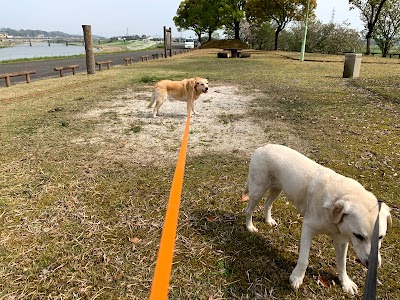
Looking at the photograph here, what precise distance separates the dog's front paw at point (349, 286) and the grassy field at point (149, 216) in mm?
56

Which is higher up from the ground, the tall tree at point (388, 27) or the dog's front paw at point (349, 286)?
the tall tree at point (388, 27)

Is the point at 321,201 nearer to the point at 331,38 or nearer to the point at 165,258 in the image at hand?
the point at 165,258

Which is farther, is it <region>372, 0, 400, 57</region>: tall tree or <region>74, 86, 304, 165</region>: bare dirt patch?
<region>372, 0, 400, 57</region>: tall tree

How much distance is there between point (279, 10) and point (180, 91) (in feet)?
135

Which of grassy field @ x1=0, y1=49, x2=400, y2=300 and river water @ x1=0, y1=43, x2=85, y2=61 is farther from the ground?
river water @ x1=0, y1=43, x2=85, y2=61

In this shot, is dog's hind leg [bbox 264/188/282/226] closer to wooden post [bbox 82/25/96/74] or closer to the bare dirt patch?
the bare dirt patch

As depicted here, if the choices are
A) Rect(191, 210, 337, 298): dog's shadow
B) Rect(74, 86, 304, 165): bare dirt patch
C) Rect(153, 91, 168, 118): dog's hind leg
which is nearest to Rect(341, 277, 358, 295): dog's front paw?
Rect(191, 210, 337, 298): dog's shadow

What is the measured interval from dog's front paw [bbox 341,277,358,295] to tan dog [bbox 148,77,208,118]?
5950 mm

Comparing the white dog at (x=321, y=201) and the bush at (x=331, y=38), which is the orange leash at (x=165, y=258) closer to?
the white dog at (x=321, y=201)

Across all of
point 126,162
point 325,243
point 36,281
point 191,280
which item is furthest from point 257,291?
point 126,162

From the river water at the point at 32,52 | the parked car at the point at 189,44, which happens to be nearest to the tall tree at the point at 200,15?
the parked car at the point at 189,44

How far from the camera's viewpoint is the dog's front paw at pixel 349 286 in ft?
7.92

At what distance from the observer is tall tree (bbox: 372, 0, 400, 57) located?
3994cm

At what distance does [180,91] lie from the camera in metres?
8.09
